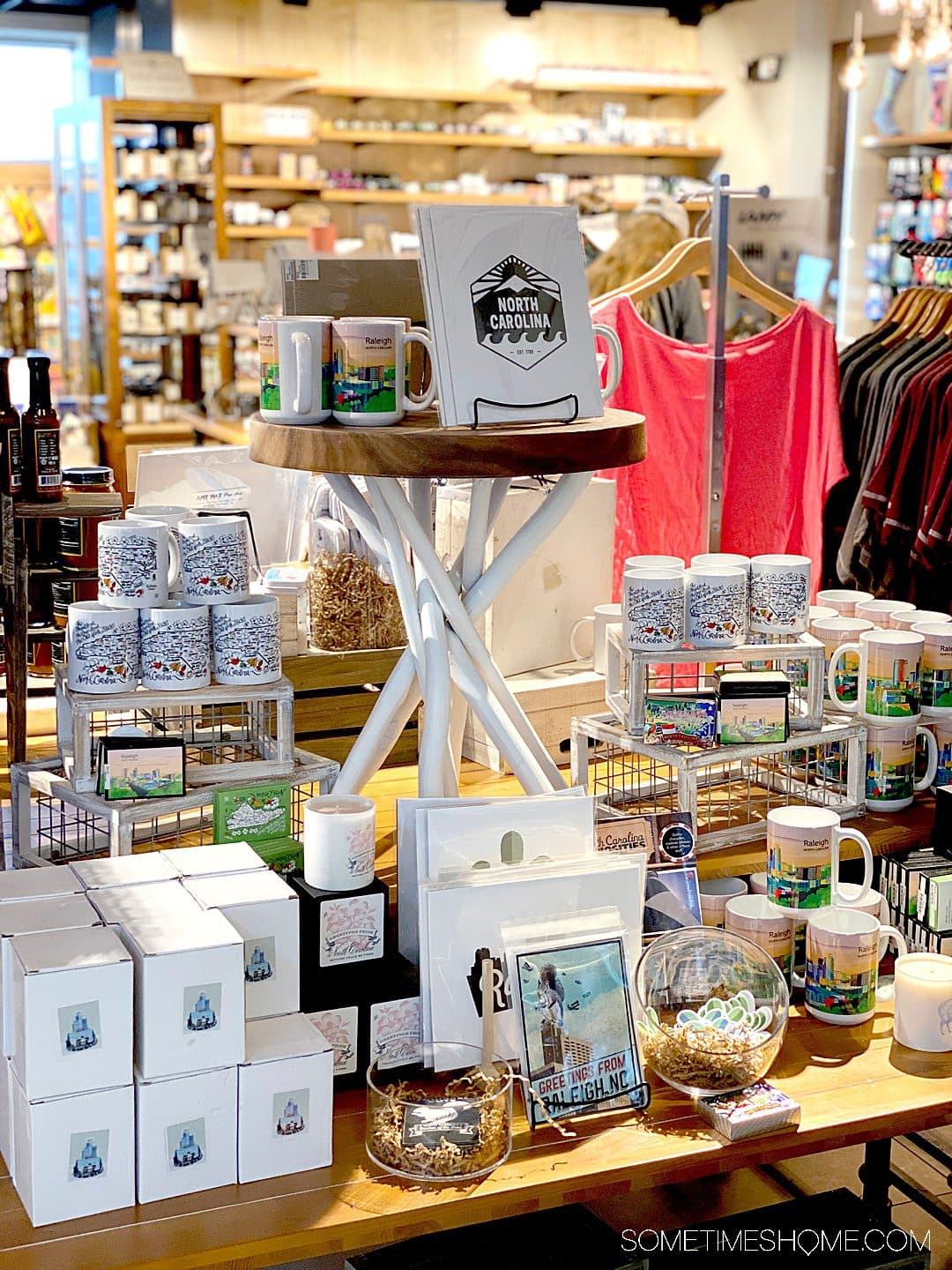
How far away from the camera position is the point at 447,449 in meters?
1.88

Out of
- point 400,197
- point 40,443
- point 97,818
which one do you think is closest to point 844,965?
point 97,818

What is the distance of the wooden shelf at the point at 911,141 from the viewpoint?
7.61m

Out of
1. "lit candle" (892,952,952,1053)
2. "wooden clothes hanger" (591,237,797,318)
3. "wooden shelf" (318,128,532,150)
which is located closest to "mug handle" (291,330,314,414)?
"lit candle" (892,952,952,1053)

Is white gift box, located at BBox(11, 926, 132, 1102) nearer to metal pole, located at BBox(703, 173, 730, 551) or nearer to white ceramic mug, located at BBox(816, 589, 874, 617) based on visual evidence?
white ceramic mug, located at BBox(816, 589, 874, 617)

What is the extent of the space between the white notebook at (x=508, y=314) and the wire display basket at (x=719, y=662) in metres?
0.43

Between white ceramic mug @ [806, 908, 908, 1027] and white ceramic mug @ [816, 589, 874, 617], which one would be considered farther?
white ceramic mug @ [816, 589, 874, 617]

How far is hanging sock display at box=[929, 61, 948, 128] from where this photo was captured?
7.61 meters

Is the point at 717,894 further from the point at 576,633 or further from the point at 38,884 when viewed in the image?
the point at 38,884

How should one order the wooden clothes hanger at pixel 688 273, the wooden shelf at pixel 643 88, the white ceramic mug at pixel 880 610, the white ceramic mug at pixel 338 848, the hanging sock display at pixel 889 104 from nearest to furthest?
the white ceramic mug at pixel 338 848 < the white ceramic mug at pixel 880 610 < the wooden clothes hanger at pixel 688 273 < the hanging sock display at pixel 889 104 < the wooden shelf at pixel 643 88

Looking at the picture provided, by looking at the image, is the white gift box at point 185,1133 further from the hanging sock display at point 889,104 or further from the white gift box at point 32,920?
the hanging sock display at point 889,104

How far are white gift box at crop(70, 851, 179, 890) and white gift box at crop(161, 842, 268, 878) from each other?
0.01 metres

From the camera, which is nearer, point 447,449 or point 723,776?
point 447,449

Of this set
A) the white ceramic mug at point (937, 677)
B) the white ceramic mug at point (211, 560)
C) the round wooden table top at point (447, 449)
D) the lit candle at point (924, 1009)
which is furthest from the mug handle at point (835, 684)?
the white ceramic mug at point (211, 560)

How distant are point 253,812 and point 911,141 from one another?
22.8 feet
